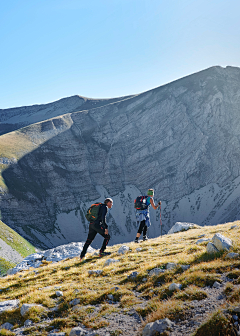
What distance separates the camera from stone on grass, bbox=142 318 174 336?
450 centimetres

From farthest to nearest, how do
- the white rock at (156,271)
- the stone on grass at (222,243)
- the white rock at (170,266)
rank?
the stone on grass at (222,243) < the white rock at (170,266) < the white rock at (156,271)

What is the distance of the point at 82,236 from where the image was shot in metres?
96.1

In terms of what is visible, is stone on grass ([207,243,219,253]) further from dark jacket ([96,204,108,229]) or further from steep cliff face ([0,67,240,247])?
steep cliff face ([0,67,240,247])

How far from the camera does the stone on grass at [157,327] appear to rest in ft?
14.8

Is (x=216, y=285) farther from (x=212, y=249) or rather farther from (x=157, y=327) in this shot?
(x=212, y=249)

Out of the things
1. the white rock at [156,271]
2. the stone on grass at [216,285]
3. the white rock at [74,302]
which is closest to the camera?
the stone on grass at [216,285]

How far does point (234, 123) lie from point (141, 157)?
54.7m

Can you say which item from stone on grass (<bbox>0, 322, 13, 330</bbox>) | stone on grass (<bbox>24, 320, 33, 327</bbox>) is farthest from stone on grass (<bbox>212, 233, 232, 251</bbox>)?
stone on grass (<bbox>0, 322, 13, 330</bbox>)

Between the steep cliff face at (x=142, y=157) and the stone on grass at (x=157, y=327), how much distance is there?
93.9 metres

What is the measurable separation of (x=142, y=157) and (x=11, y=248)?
79.6 meters

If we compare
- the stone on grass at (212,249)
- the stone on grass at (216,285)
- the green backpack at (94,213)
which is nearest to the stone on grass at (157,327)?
the stone on grass at (216,285)

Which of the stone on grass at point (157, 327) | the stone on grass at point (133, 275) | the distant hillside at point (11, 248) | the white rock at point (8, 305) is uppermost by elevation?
the stone on grass at point (157, 327)

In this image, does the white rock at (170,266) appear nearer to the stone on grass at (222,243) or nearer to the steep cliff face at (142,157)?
the stone on grass at (222,243)

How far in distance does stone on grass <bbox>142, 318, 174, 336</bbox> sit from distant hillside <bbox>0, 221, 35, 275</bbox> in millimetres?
52058
